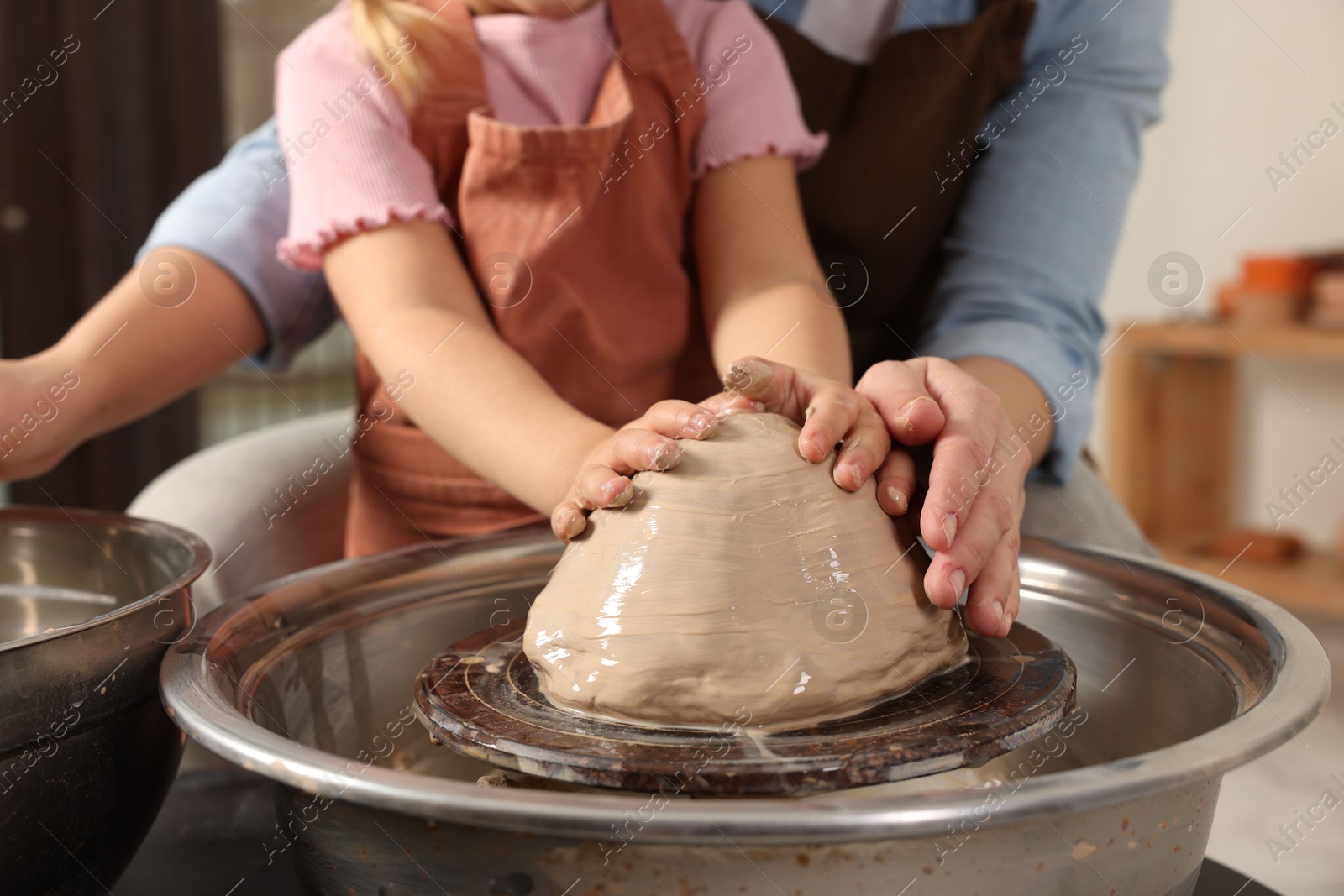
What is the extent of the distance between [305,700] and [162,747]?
0.08 metres

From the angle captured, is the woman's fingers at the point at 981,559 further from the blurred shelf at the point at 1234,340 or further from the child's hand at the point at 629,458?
the blurred shelf at the point at 1234,340

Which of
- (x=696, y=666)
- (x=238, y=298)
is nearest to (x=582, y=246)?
(x=238, y=298)

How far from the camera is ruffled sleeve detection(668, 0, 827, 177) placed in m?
0.88

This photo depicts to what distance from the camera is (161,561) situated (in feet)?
2.26

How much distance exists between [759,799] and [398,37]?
0.63 meters

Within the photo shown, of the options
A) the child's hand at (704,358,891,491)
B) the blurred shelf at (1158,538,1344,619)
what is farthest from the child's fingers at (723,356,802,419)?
the blurred shelf at (1158,538,1344,619)

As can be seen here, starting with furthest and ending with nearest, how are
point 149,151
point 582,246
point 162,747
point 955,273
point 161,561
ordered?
point 149,151 < point 955,273 < point 582,246 < point 161,561 < point 162,747

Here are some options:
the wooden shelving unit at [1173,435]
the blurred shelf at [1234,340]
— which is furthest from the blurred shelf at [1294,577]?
the blurred shelf at [1234,340]

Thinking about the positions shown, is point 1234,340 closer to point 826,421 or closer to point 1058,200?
point 1058,200

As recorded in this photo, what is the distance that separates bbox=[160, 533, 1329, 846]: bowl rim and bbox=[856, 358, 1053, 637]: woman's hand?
14 centimetres

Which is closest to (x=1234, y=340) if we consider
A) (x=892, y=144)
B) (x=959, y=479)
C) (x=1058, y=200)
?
(x=1058, y=200)

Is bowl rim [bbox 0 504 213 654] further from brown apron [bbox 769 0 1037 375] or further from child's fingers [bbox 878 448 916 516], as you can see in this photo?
brown apron [bbox 769 0 1037 375]

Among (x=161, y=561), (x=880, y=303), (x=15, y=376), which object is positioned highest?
(x=15, y=376)

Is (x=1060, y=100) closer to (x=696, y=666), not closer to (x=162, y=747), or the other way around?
(x=696, y=666)
